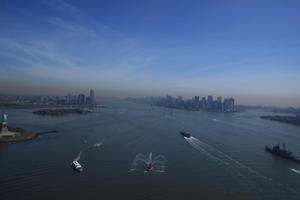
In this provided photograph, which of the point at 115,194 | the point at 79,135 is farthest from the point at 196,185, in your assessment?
the point at 79,135

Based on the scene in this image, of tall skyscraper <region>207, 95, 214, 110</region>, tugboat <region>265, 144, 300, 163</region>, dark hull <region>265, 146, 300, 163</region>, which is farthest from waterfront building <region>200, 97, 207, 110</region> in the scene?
tugboat <region>265, 144, 300, 163</region>

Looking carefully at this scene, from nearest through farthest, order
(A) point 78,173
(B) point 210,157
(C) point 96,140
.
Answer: (A) point 78,173, (B) point 210,157, (C) point 96,140

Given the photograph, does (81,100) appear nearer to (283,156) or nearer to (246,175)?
(283,156)

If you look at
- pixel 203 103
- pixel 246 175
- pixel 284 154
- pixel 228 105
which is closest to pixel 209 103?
pixel 203 103

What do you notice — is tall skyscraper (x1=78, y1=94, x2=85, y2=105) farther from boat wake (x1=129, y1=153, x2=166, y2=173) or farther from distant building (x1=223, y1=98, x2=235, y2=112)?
boat wake (x1=129, y1=153, x2=166, y2=173)

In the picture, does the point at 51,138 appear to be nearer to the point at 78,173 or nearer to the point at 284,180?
the point at 78,173

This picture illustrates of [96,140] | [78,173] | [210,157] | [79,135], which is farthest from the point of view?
[79,135]

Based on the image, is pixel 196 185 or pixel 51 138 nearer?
pixel 196 185
